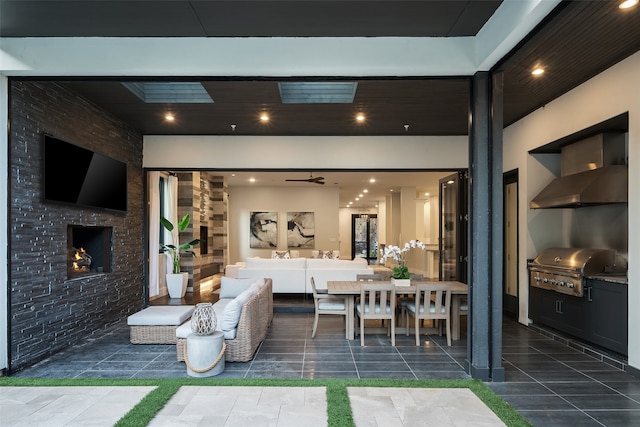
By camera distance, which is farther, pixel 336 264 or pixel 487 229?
pixel 336 264

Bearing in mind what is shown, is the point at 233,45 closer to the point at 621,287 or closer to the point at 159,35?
the point at 159,35

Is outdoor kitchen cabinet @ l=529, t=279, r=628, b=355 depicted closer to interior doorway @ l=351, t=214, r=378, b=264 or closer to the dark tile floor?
the dark tile floor

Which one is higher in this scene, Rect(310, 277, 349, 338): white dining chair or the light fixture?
the light fixture

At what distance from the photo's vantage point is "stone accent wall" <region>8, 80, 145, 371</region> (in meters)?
4.11

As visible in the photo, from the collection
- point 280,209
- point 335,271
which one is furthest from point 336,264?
point 280,209

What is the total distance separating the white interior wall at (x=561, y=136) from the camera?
4.08m

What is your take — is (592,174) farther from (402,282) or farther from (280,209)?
(280,209)

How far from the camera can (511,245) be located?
6891 millimetres

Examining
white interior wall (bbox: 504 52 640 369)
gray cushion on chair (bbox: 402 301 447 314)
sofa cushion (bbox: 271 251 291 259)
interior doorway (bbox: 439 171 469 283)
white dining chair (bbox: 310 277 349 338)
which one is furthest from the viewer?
sofa cushion (bbox: 271 251 291 259)

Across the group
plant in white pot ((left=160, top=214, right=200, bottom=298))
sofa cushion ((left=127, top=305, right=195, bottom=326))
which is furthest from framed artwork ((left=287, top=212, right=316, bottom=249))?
sofa cushion ((left=127, top=305, right=195, bottom=326))

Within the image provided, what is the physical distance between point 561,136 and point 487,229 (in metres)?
2.31

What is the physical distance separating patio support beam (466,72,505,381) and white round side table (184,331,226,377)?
2421 mm

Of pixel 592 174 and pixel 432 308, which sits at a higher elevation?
pixel 592 174

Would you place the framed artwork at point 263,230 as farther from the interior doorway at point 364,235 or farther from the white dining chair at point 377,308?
the white dining chair at point 377,308
